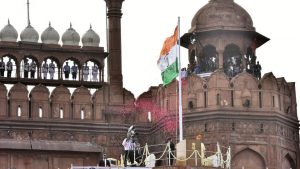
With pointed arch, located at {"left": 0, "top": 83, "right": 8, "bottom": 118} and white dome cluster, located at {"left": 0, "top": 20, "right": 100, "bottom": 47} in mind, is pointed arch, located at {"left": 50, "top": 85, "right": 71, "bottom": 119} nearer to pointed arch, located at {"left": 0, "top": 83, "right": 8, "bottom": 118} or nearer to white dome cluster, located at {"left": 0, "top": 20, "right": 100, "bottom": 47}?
pointed arch, located at {"left": 0, "top": 83, "right": 8, "bottom": 118}

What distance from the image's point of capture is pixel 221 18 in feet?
124

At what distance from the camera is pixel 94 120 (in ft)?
121

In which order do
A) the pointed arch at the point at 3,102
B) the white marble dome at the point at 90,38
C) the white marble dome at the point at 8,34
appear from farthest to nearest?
the white marble dome at the point at 90,38 → the white marble dome at the point at 8,34 → the pointed arch at the point at 3,102

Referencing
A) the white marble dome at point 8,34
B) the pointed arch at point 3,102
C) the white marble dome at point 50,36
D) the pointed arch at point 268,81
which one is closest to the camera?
the pointed arch at point 268,81

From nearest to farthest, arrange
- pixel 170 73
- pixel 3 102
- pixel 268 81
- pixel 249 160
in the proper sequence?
pixel 170 73, pixel 249 160, pixel 268 81, pixel 3 102

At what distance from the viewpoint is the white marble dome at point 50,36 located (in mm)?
38062

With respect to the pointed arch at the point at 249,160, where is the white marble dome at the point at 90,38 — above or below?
above

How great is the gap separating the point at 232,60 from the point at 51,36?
6.06 metres

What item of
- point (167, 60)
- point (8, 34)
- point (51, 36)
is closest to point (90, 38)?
point (51, 36)

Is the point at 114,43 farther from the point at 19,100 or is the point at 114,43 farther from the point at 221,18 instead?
the point at 19,100

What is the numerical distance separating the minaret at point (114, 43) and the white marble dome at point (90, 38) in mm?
608

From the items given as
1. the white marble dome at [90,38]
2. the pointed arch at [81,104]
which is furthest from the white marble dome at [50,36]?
the pointed arch at [81,104]

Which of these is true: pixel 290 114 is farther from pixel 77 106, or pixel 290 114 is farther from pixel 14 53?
pixel 14 53

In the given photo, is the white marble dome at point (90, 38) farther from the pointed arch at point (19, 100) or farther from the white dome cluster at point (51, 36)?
the pointed arch at point (19, 100)
